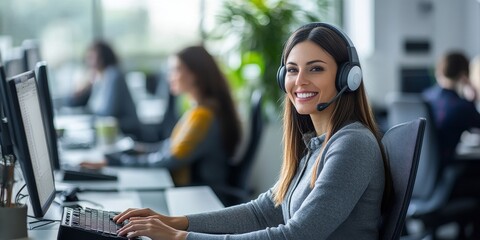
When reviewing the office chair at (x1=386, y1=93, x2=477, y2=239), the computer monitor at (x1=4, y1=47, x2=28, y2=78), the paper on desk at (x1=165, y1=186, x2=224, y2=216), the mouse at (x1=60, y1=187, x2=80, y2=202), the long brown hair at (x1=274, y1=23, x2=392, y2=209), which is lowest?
the office chair at (x1=386, y1=93, x2=477, y2=239)

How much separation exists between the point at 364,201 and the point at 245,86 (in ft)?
12.5

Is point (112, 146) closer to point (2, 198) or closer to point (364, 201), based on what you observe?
point (2, 198)

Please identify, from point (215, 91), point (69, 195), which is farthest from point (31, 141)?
point (215, 91)

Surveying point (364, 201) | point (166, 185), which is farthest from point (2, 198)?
point (166, 185)

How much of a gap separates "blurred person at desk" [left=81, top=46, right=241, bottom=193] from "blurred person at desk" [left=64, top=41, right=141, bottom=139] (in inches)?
74.7

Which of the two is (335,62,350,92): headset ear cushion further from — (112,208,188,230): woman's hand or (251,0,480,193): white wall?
(251,0,480,193): white wall

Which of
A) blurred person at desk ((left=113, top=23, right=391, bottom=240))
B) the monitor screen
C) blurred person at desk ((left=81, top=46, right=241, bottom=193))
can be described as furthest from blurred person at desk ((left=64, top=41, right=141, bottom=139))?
blurred person at desk ((left=113, top=23, right=391, bottom=240))

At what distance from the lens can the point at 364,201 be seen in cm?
184

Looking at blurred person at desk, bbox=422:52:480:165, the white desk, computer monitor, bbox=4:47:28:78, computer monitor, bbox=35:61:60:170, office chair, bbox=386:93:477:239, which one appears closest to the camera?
computer monitor, bbox=35:61:60:170

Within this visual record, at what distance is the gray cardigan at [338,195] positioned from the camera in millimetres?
1765

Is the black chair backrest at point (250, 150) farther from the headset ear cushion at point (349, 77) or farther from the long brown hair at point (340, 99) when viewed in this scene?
the headset ear cushion at point (349, 77)

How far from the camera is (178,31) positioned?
7930 millimetres

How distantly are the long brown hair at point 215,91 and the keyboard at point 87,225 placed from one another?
1.79m

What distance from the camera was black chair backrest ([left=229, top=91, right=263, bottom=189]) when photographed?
3.78 metres
